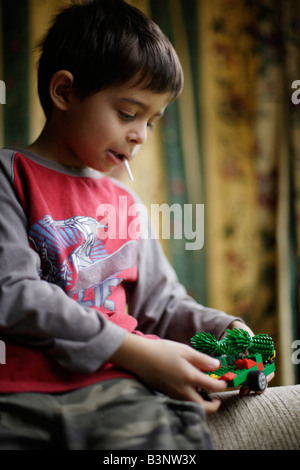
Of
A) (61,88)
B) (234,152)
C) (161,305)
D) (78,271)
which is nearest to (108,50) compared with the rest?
(61,88)

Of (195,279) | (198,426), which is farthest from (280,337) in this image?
(198,426)

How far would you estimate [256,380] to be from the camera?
0.69 m

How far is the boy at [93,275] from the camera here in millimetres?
587

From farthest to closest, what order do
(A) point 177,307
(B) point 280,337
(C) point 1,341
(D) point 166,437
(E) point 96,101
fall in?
(B) point 280,337 → (A) point 177,307 → (E) point 96,101 → (C) point 1,341 → (D) point 166,437

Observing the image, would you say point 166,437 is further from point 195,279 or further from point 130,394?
point 195,279

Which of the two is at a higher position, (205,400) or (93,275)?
(93,275)

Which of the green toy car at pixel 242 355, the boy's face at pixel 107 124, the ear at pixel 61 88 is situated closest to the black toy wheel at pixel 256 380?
the green toy car at pixel 242 355

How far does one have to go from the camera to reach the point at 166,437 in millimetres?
558

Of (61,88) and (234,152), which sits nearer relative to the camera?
(61,88)

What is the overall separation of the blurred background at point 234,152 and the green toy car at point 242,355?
0.85 meters

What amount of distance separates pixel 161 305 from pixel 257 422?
1.05ft

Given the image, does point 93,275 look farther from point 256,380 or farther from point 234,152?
point 234,152

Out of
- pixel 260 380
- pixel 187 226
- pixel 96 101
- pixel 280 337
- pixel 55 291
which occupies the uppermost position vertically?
pixel 96 101
